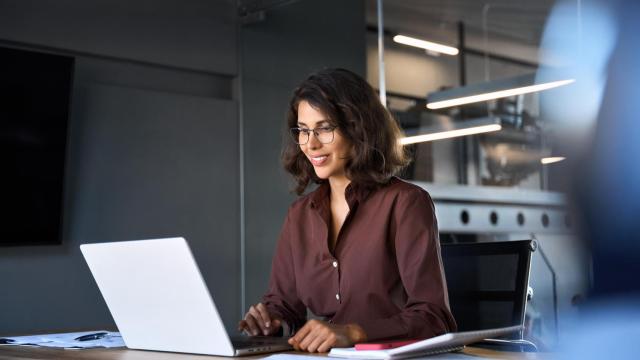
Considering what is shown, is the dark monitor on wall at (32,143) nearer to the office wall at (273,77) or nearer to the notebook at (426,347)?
the office wall at (273,77)

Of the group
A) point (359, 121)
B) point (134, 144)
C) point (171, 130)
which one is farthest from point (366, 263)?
point (171, 130)

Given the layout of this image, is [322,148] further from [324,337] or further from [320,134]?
[324,337]

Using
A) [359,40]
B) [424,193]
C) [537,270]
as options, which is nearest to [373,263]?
[424,193]

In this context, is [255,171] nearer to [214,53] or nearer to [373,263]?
[214,53]

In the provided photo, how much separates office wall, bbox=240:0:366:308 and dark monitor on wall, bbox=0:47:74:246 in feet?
4.55

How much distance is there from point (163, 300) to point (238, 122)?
3.99 meters

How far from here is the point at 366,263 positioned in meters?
1.93

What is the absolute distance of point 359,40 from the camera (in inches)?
230

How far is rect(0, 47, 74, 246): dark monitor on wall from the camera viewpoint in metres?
4.24

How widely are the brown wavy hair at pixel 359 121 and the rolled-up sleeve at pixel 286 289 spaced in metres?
0.28

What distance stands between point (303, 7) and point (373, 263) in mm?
4133

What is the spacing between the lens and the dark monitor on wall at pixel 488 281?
2.22 m

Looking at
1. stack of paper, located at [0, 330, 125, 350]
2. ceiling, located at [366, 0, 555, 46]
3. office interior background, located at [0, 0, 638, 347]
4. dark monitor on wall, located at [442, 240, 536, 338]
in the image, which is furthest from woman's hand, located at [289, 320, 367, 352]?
ceiling, located at [366, 0, 555, 46]

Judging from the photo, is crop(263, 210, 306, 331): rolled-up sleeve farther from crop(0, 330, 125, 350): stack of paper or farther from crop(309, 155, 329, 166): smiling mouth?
crop(0, 330, 125, 350): stack of paper
